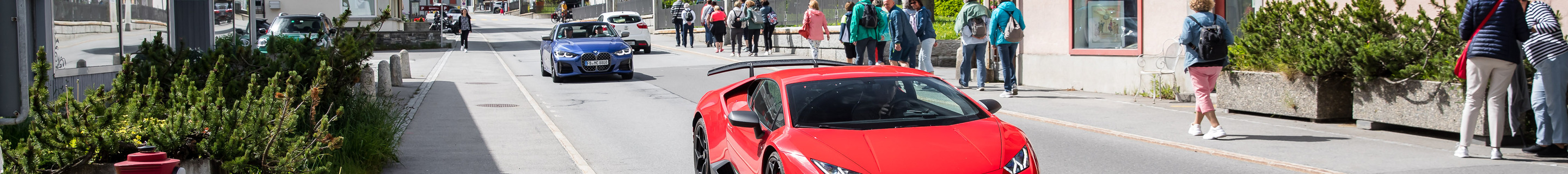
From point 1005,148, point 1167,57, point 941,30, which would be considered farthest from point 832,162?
point 941,30

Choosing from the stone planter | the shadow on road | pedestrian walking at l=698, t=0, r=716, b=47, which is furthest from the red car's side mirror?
pedestrian walking at l=698, t=0, r=716, b=47

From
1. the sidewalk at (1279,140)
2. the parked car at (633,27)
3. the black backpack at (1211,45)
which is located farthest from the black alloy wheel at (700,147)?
the parked car at (633,27)

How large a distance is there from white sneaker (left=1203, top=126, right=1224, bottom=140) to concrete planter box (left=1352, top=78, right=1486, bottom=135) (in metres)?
1.07

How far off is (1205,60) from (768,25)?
1432cm

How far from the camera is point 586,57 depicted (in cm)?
1438

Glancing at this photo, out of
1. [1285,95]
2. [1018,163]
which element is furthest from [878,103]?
[1285,95]

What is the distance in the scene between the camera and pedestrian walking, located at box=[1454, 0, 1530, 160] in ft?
20.6

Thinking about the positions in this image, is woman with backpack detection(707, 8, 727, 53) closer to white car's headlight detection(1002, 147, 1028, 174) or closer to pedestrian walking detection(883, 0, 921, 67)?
pedestrian walking detection(883, 0, 921, 67)

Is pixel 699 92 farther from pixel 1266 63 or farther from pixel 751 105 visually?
pixel 751 105

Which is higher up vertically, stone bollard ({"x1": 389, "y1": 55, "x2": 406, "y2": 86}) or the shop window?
the shop window

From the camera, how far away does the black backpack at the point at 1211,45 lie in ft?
25.4

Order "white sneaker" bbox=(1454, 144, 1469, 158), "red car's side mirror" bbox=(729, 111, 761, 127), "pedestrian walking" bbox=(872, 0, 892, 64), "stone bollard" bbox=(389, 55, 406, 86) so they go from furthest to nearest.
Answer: "stone bollard" bbox=(389, 55, 406, 86) → "pedestrian walking" bbox=(872, 0, 892, 64) → "white sneaker" bbox=(1454, 144, 1469, 158) → "red car's side mirror" bbox=(729, 111, 761, 127)

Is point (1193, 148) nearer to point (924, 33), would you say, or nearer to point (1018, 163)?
point (1018, 163)

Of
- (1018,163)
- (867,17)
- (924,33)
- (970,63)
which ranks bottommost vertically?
(1018,163)
